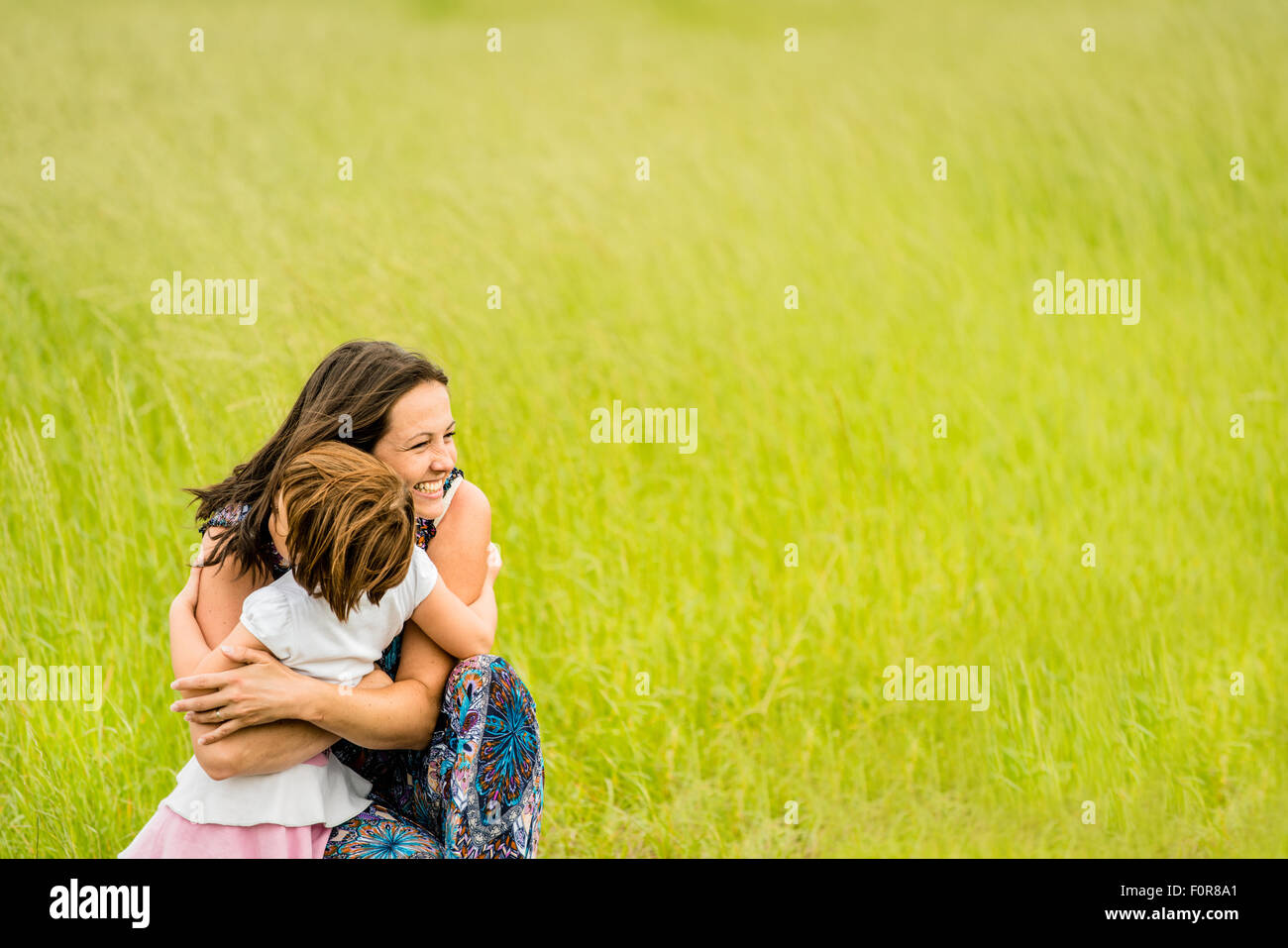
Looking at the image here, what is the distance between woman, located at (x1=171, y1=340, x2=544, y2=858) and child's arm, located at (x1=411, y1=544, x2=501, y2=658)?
4 centimetres

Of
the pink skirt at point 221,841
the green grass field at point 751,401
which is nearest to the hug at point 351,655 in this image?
the pink skirt at point 221,841

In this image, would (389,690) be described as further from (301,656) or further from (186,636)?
(186,636)

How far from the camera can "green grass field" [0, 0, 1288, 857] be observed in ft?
13.6

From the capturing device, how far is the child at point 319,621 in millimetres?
2502

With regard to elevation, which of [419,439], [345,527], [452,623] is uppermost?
[419,439]

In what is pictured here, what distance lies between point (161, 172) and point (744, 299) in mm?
3507

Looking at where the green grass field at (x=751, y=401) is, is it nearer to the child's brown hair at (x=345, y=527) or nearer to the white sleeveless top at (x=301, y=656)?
the white sleeveless top at (x=301, y=656)

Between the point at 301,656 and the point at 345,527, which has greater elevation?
the point at 345,527

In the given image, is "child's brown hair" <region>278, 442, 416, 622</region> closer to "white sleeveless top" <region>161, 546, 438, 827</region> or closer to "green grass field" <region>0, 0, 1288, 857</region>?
"white sleeveless top" <region>161, 546, 438, 827</region>

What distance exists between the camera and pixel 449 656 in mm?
2861

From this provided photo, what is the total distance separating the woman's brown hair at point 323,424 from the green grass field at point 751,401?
1334mm

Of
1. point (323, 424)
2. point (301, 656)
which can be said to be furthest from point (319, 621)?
point (323, 424)

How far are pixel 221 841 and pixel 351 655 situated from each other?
0.50 metres

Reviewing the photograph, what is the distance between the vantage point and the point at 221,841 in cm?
261
